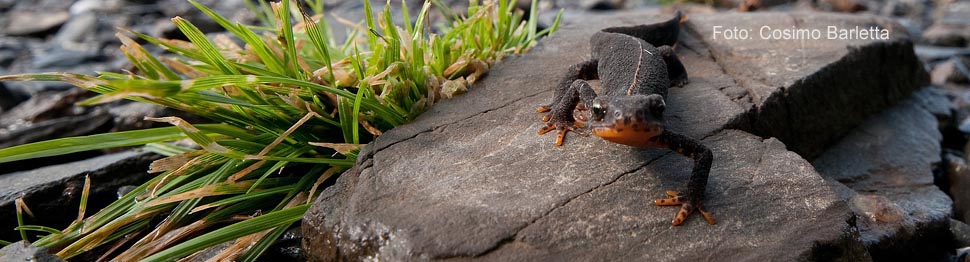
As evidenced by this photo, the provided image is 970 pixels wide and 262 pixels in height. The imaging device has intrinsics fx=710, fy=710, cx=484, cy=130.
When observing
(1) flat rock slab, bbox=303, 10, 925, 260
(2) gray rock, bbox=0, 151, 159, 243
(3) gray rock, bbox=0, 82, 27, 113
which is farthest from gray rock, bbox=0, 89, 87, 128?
(1) flat rock slab, bbox=303, 10, 925, 260

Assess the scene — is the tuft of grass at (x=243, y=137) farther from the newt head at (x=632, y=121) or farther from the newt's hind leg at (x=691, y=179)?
the newt's hind leg at (x=691, y=179)

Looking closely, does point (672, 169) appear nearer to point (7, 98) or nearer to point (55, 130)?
point (55, 130)

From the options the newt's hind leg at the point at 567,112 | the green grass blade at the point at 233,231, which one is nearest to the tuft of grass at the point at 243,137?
the green grass blade at the point at 233,231

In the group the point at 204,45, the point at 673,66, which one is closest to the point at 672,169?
the point at 673,66

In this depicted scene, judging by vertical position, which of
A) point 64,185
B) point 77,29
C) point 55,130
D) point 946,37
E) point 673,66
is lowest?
point 946,37

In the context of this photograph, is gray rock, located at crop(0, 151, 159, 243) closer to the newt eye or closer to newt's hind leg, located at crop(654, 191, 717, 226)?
the newt eye

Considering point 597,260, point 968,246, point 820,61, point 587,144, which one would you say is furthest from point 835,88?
point 597,260
